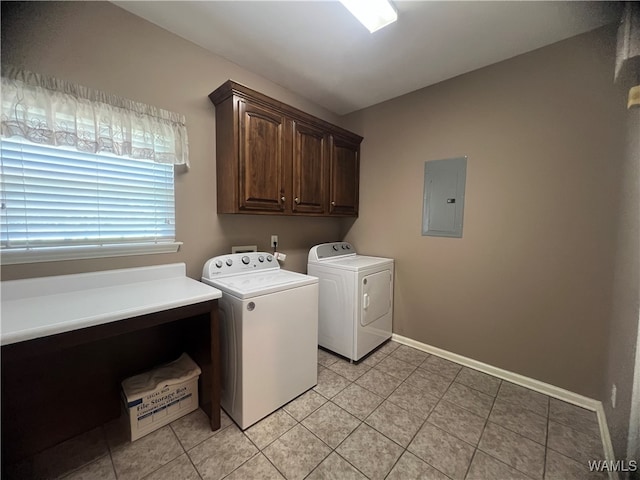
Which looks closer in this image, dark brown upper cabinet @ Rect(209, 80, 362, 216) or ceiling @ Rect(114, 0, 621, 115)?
ceiling @ Rect(114, 0, 621, 115)

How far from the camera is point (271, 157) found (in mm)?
1950

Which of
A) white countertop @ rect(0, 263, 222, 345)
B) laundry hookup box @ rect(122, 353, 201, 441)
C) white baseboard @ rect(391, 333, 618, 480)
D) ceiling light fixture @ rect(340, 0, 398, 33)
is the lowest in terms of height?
white baseboard @ rect(391, 333, 618, 480)

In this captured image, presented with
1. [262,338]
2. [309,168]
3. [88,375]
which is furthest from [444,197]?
[88,375]

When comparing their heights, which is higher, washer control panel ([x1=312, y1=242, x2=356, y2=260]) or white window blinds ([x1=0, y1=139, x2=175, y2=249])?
Answer: white window blinds ([x1=0, y1=139, x2=175, y2=249])

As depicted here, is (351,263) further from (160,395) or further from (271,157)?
(160,395)

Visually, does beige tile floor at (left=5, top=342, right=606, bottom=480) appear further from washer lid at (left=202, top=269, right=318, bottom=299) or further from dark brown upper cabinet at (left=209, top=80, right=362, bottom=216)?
dark brown upper cabinet at (left=209, top=80, right=362, bottom=216)

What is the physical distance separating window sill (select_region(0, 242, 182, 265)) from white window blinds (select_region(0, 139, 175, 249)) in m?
0.03

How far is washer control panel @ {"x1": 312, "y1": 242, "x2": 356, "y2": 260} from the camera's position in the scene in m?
2.45

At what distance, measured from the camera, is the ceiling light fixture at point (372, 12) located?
1.38 meters

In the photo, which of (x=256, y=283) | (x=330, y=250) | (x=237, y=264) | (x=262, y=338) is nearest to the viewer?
(x=262, y=338)

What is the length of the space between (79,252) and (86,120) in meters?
0.73

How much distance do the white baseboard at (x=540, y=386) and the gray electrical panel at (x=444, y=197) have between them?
1095 millimetres

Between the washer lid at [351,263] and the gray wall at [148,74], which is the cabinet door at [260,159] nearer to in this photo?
the gray wall at [148,74]

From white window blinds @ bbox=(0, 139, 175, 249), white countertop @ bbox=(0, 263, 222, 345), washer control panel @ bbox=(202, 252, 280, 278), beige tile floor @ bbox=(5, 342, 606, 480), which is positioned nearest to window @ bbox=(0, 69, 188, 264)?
white window blinds @ bbox=(0, 139, 175, 249)
